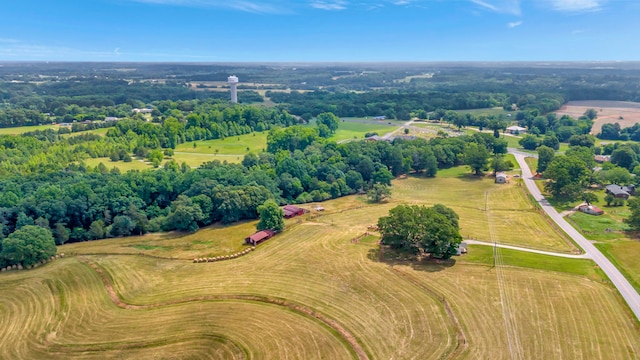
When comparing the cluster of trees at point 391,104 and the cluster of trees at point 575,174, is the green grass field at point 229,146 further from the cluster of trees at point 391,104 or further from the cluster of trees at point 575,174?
the cluster of trees at point 575,174

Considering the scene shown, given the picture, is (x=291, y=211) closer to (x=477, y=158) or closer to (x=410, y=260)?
(x=410, y=260)

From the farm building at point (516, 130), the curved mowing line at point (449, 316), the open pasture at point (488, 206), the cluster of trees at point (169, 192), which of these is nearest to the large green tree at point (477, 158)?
the cluster of trees at point (169, 192)

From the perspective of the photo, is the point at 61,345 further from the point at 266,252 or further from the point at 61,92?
the point at 61,92

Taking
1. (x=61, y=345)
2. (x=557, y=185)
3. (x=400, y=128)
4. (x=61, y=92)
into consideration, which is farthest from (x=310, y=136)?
(x=61, y=92)

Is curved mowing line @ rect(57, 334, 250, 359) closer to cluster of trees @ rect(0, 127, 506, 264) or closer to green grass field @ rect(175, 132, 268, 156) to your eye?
cluster of trees @ rect(0, 127, 506, 264)

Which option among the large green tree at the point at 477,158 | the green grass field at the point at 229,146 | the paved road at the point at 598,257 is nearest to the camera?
the paved road at the point at 598,257

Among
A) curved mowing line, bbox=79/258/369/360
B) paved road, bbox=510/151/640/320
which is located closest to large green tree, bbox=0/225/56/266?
curved mowing line, bbox=79/258/369/360
